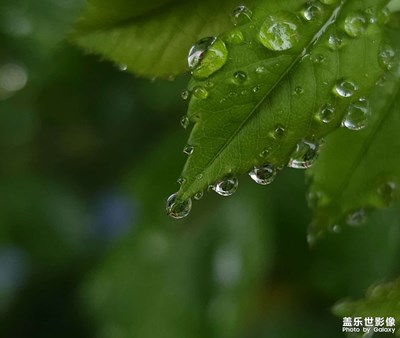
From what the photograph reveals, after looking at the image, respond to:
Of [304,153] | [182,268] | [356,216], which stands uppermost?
[304,153]

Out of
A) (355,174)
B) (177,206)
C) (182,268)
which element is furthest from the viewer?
(182,268)

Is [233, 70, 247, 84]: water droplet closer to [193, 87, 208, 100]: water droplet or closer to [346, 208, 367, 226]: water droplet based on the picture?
[193, 87, 208, 100]: water droplet

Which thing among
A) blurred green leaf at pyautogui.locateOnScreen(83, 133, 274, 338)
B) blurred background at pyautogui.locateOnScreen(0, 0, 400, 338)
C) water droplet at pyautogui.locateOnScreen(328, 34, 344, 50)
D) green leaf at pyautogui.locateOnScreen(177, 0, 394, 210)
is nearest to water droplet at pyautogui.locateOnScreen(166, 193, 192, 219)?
green leaf at pyautogui.locateOnScreen(177, 0, 394, 210)

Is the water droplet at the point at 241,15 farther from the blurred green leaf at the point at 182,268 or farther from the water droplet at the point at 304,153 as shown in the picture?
the blurred green leaf at the point at 182,268

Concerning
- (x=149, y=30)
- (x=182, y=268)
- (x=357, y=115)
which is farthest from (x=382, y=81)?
(x=182, y=268)

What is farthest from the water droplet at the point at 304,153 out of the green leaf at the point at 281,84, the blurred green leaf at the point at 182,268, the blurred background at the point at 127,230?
the blurred green leaf at the point at 182,268

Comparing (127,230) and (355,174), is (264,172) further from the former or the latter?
(127,230)

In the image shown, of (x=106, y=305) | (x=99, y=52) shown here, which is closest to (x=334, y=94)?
(x=99, y=52)
